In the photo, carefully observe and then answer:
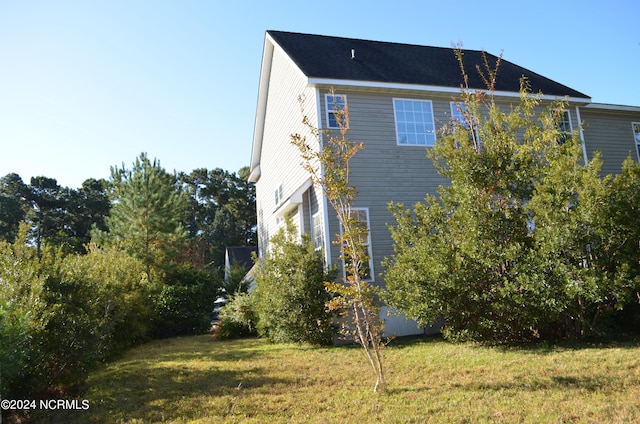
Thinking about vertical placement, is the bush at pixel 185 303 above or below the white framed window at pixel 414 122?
below

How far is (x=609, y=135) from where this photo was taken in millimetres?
16250

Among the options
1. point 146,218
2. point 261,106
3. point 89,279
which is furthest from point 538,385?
point 146,218

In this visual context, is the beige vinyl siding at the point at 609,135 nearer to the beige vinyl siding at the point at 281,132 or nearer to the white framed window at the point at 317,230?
the white framed window at the point at 317,230

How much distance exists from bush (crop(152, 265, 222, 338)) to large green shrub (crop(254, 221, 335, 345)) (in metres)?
6.38

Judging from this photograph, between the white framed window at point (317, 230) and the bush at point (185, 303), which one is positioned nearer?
the white framed window at point (317, 230)

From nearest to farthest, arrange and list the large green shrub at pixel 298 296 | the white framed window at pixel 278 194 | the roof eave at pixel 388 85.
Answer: the large green shrub at pixel 298 296, the roof eave at pixel 388 85, the white framed window at pixel 278 194

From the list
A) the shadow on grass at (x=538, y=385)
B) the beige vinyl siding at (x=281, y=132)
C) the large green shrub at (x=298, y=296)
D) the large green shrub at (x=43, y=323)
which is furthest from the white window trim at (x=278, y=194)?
the shadow on grass at (x=538, y=385)

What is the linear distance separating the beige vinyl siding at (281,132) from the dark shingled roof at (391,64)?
25.8 inches

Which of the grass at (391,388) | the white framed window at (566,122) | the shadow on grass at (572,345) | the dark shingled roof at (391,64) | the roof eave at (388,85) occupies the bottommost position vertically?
the grass at (391,388)

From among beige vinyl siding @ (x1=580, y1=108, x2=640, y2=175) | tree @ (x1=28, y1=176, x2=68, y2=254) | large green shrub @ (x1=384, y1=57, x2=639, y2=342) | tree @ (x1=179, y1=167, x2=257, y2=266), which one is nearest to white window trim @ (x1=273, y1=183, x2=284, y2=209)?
large green shrub @ (x1=384, y1=57, x2=639, y2=342)

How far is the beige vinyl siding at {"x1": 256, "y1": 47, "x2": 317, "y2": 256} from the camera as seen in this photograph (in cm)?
1384

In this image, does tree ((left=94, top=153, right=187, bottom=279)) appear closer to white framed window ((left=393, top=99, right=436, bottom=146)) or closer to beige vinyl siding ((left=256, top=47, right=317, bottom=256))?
beige vinyl siding ((left=256, top=47, right=317, bottom=256))

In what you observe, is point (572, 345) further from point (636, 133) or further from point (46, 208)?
point (46, 208)

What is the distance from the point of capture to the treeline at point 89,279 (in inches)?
256
